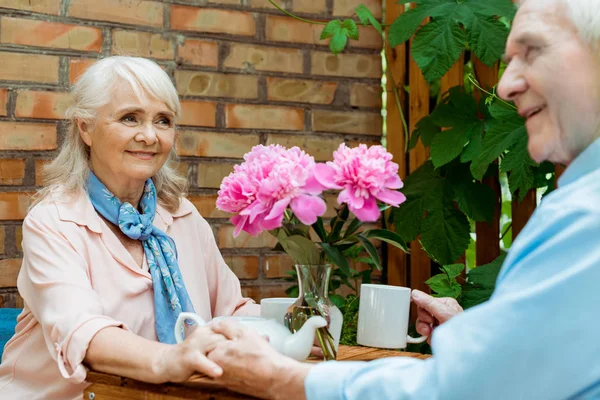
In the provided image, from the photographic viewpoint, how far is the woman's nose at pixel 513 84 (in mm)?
1102

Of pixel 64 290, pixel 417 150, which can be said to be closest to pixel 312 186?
pixel 64 290

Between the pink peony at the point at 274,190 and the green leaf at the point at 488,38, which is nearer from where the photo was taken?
the pink peony at the point at 274,190

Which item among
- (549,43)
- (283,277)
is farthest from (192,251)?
(549,43)

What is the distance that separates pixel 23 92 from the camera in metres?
2.40

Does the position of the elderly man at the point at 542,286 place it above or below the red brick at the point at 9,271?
above

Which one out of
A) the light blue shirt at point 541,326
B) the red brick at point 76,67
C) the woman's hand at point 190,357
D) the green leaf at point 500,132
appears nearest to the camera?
the light blue shirt at point 541,326

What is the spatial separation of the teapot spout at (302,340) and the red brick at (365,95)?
1.57 meters

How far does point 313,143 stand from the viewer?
2801 mm

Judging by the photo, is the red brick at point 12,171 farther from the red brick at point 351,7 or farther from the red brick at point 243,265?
the red brick at point 351,7

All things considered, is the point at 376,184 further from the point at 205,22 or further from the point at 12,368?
the point at 205,22

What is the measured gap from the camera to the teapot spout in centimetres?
140

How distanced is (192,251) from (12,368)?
0.49 meters

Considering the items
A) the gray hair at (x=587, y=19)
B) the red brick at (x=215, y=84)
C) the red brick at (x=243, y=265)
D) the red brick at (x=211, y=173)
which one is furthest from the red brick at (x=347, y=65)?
the gray hair at (x=587, y=19)

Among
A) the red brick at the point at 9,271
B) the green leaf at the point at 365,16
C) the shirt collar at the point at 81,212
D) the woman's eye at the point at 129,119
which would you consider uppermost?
the green leaf at the point at 365,16
